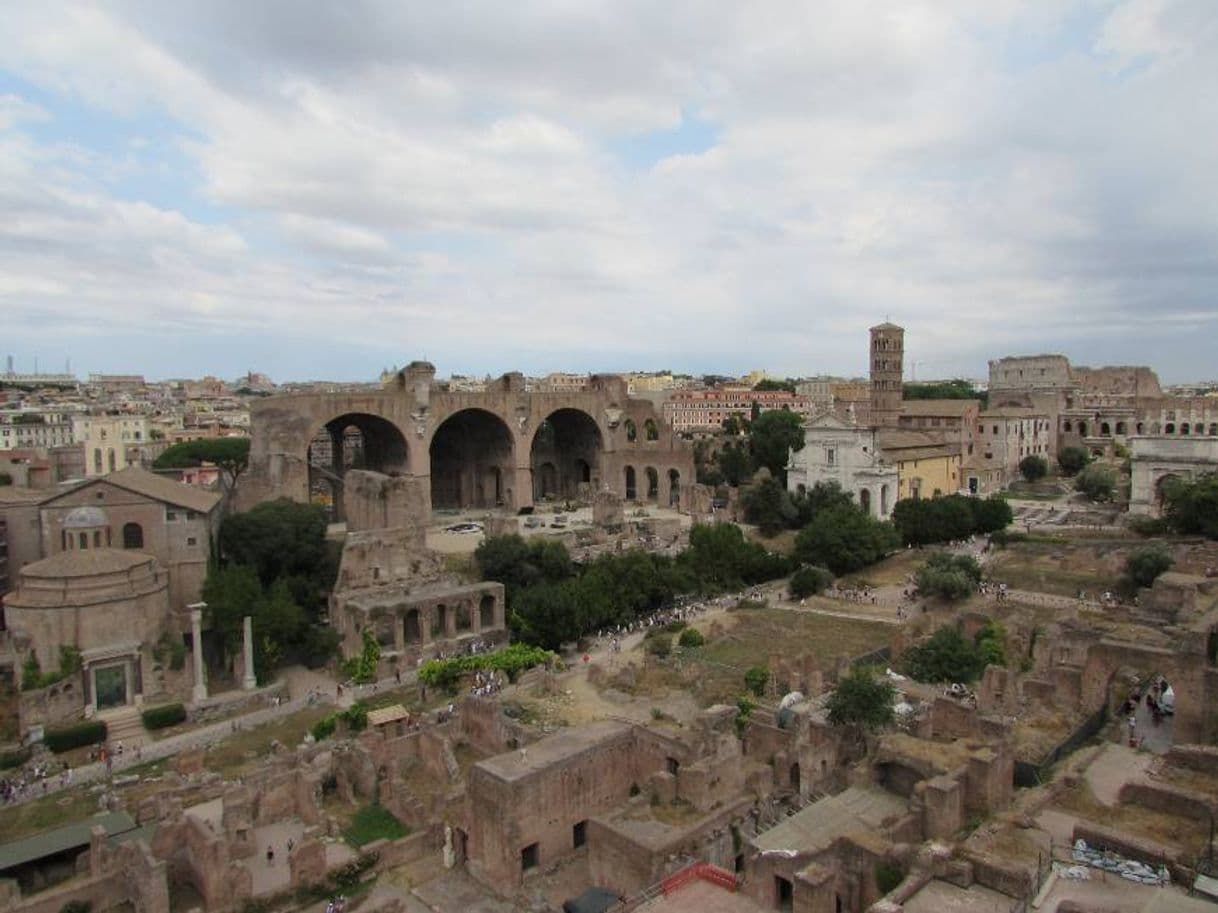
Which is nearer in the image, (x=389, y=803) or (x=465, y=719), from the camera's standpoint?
(x=389, y=803)

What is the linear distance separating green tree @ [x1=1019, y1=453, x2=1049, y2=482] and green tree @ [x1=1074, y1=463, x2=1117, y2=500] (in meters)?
6.28

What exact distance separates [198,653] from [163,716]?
2.70m

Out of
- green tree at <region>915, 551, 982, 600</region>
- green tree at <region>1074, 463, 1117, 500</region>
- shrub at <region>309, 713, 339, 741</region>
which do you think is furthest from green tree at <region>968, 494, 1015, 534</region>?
shrub at <region>309, 713, 339, 741</region>

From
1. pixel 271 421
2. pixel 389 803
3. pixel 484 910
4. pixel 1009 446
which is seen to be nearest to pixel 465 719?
pixel 389 803

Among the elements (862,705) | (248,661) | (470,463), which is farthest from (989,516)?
(248,661)

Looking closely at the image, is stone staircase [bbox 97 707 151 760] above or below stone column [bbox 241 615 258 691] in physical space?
below

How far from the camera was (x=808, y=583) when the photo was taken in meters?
39.8

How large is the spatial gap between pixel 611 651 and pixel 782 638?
21.1ft

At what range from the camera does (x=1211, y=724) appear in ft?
63.4

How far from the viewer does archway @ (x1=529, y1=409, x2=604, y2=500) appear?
66.8 metres

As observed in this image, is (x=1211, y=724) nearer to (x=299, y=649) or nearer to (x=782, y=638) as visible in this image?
(x=782, y=638)

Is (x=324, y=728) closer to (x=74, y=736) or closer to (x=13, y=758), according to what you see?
(x=74, y=736)

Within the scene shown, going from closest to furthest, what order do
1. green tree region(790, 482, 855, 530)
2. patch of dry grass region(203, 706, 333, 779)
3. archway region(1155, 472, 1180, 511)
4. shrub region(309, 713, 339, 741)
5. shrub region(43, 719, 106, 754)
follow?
patch of dry grass region(203, 706, 333, 779)
shrub region(309, 713, 339, 741)
shrub region(43, 719, 106, 754)
archway region(1155, 472, 1180, 511)
green tree region(790, 482, 855, 530)

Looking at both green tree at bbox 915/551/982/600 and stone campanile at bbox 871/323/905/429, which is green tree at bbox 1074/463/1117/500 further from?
green tree at bbox 915/551/982/600
